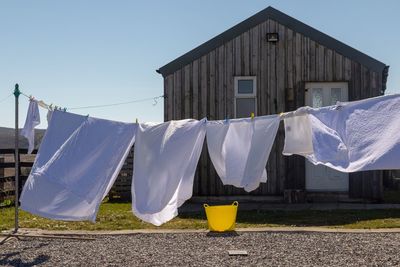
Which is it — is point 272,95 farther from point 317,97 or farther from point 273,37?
point 273,37

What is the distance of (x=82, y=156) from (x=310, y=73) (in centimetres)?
643

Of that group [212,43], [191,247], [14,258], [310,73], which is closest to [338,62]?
[310,73]

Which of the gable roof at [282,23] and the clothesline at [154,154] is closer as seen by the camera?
the clothesline at [154,154]

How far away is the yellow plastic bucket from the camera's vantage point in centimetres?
918

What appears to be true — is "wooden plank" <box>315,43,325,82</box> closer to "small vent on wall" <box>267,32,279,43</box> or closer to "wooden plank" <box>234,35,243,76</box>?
"small vent on wall" <box>267,32,279,43</box>

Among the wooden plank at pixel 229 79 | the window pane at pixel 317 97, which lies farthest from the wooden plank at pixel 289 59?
the wooden plank at pixel 229 79

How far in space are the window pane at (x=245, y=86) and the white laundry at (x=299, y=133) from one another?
474 cm

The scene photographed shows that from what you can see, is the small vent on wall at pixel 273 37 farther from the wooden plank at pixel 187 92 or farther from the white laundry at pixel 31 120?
the white laundry at pixel 31 120

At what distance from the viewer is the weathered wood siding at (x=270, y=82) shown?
42.5 feet

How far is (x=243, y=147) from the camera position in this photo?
8.73 m

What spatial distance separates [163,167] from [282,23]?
6.10 metres

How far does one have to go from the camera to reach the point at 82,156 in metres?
8.43

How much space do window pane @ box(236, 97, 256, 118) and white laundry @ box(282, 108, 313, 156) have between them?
15.3 feet

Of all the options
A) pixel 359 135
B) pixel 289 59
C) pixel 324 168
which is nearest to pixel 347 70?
pixel 289 59
